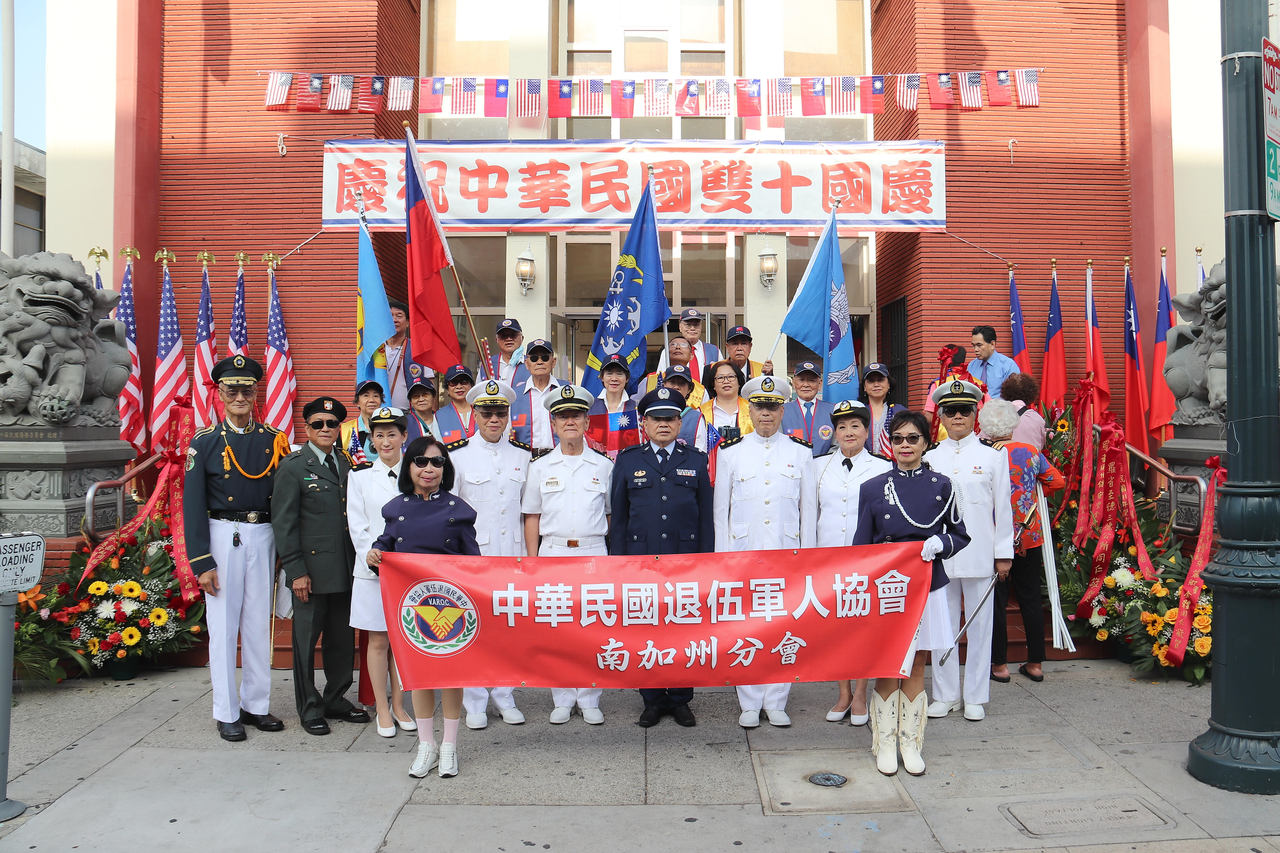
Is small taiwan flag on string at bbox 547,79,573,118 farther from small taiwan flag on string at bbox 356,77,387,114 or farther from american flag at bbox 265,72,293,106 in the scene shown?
american flag at bbox 265,72,293,106

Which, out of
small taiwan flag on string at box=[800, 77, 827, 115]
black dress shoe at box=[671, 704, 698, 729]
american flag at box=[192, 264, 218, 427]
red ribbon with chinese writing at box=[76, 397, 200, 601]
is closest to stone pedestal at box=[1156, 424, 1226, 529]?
black dress shoe at box=[671, 704, 698, 729]

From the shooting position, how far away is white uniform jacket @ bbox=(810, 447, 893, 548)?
5.21 meters

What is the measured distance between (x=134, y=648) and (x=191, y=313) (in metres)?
5.33

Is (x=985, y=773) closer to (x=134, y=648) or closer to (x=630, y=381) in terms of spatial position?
(x=630, y=381)

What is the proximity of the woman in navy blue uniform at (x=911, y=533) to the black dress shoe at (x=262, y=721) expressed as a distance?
11.1 ft

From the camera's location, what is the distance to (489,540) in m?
5.39

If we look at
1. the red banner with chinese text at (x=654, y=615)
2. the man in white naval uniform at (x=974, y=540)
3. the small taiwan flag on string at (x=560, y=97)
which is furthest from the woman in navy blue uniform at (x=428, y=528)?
the small taiwan flag on string at (x=560, y=97)

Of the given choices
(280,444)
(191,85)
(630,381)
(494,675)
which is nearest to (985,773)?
(494,675)

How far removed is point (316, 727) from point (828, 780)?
9.44 feet

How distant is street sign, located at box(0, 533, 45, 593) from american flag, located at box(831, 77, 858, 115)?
8394mm

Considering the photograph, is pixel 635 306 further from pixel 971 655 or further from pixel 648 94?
pixel 648 94

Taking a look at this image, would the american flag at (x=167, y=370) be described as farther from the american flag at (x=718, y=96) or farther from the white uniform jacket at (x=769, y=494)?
the white uniform jacket at (x=769, y=494)

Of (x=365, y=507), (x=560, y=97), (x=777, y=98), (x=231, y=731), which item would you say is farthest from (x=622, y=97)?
(x=231, y=731)

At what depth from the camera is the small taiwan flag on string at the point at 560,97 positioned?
9.73m
